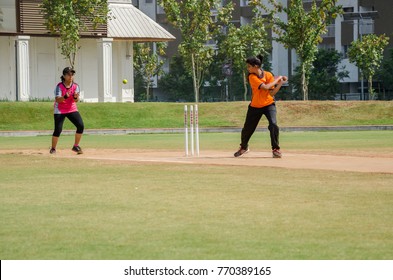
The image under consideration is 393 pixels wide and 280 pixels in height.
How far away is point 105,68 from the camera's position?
60844 mm

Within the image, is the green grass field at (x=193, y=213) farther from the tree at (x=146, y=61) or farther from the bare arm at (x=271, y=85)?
the tree at (x=146, y=61)

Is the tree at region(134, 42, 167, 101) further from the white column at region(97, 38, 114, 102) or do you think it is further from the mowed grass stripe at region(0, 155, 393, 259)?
the mowed grass stripe at region(0, 155, 393, 259)

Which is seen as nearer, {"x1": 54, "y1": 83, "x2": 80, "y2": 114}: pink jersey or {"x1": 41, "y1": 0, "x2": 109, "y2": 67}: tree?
{"x1": 54, "y1": 83, "x2": 80, "y2": 114}: pink jersey

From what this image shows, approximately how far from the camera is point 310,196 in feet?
46.8

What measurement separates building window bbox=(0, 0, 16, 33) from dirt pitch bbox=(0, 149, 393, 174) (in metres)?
33.5

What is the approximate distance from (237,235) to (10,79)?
49.5 meters

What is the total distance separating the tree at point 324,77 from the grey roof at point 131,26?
15.1m

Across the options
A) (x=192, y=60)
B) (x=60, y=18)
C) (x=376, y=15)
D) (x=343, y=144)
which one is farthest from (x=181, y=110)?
(x=376, y=15)

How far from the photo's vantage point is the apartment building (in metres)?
82.5

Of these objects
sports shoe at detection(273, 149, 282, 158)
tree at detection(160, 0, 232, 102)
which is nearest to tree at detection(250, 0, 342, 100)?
tree at detection(160, 0, 232, 102)

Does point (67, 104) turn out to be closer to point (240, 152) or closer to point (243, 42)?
point (240, 152)

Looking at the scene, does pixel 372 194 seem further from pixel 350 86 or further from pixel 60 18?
pixel 350 86

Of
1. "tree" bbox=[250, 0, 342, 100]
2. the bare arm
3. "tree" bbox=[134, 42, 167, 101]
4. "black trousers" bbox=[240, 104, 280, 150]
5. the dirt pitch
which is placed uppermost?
"tree" bbox=[250, 0, 342, 100]

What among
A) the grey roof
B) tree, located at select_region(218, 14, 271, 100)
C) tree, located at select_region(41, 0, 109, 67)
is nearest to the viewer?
tree, located at select_region(41, 0, 109, 67)
